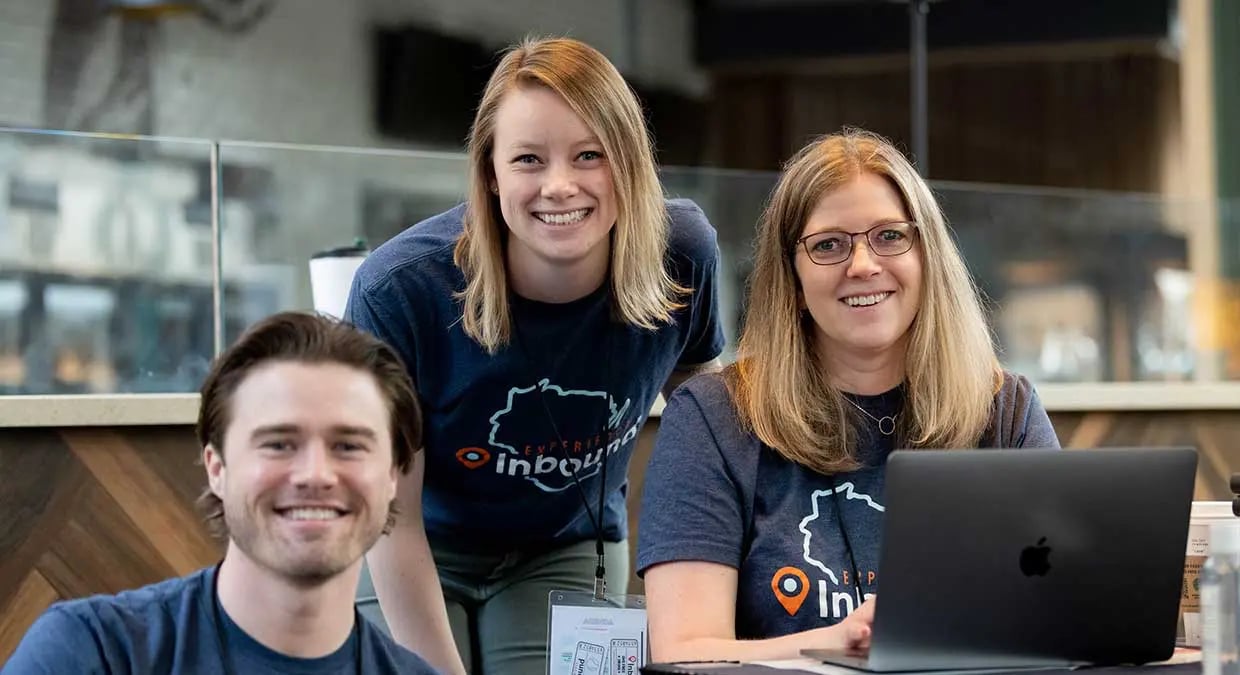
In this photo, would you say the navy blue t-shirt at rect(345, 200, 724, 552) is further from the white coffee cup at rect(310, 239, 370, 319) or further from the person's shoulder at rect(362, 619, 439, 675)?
the person's shoulder at rect(362, 619, 439, 675)

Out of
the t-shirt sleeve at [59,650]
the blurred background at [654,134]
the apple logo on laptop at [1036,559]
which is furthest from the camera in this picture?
the blurred background at [654,134]

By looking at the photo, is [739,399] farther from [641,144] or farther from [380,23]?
[380,23]

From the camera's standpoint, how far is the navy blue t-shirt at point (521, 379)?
2193 mm

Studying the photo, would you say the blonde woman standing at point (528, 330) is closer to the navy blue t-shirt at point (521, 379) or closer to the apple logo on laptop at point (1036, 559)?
the navy blue t-shirt at point (521, 379)

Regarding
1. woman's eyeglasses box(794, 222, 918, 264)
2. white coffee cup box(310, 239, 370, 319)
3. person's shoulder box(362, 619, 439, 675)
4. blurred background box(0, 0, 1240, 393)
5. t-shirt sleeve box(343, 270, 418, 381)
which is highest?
blurred background box(0, 0, 1240, 393)

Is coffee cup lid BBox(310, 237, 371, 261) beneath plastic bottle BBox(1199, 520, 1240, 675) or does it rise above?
above

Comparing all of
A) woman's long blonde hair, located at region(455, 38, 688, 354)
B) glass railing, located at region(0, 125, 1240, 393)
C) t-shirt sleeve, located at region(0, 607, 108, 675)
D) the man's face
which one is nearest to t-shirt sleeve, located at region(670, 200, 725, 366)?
woman's long blonde hair, located at region(455, 38, 688, 354)

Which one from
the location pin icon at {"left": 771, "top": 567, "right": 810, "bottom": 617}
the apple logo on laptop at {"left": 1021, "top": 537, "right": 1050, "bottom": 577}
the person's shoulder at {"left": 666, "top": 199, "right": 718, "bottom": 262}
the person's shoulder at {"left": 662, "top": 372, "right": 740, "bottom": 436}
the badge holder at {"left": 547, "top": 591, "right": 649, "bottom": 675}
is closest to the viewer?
the apple logo on laptop at {"left": 1021, "top": 537, "right": 1050, "bottom": 577}

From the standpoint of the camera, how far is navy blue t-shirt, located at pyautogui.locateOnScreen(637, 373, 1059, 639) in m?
1.83

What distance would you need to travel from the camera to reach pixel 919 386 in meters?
1.96

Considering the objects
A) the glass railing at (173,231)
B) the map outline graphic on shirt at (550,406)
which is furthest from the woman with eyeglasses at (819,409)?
the glass railing at (173,231)

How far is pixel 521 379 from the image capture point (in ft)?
7.32

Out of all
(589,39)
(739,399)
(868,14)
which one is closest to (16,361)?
(739,399)

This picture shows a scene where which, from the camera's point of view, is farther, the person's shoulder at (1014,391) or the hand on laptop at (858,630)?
the person's shoulder at (1014,391)
